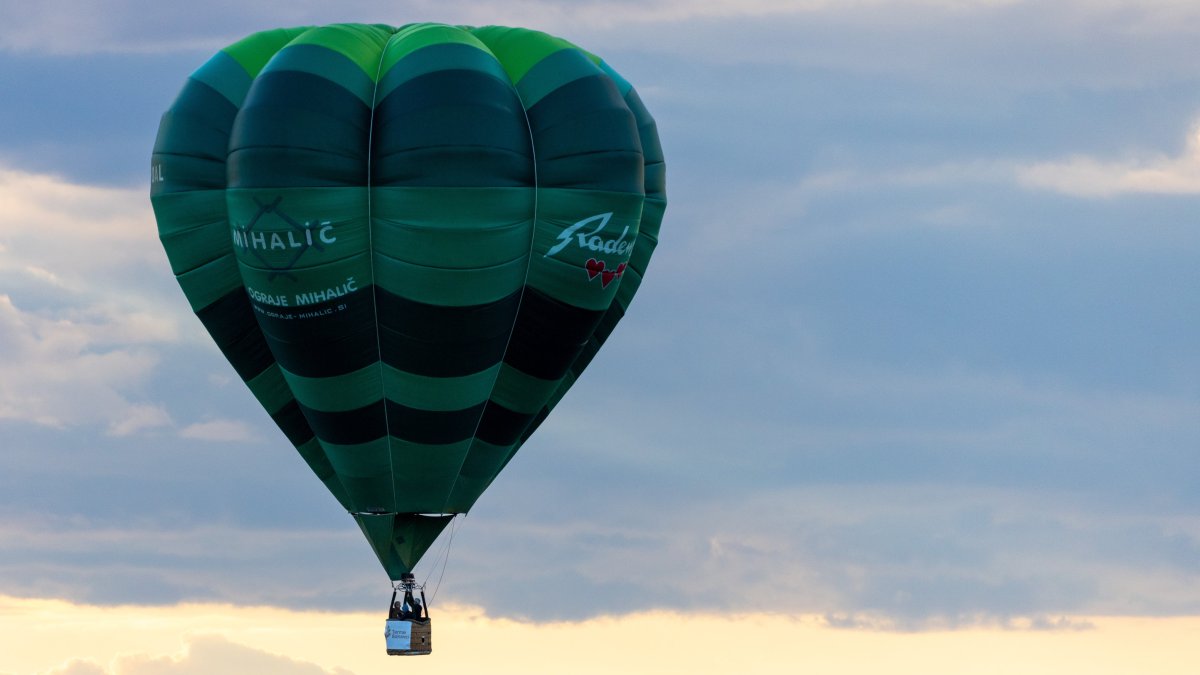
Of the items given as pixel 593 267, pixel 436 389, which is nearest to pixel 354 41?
pixel 593 267

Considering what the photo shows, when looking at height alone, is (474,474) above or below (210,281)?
below

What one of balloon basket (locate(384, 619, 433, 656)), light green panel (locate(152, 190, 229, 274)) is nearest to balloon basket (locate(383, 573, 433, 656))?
balloon basket (locate(384, 619, 433, 656))

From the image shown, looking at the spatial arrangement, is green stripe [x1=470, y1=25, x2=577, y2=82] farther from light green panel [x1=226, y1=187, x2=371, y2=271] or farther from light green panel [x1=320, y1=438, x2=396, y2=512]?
light green panel [x1=320, y1=438, x2=396, y2=512]

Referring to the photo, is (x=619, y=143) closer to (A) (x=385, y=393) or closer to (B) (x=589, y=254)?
(B) (x=589, y=254)

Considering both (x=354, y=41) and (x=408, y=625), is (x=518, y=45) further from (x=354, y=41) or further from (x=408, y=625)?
(x=408, y=625)

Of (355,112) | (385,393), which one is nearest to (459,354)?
(385,393)

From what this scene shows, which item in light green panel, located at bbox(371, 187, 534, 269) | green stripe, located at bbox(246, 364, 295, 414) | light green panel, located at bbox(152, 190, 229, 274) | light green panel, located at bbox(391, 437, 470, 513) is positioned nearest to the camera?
light green panel, located at bbox(371, 187, 534, 269)

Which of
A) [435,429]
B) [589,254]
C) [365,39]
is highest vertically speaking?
[365,39]

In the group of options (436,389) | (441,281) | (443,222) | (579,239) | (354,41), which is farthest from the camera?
(354,41)
